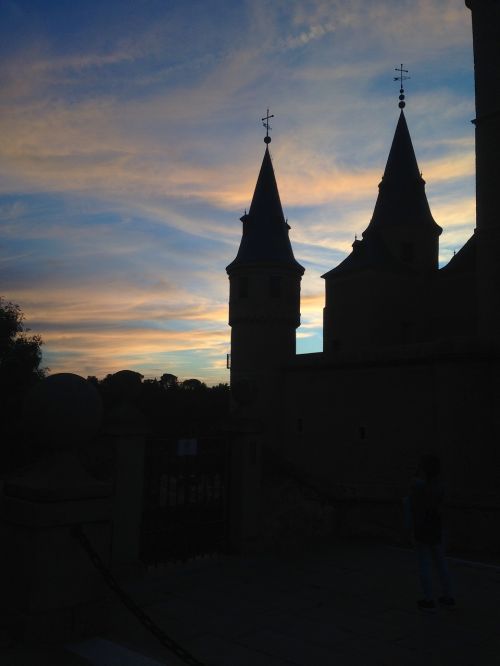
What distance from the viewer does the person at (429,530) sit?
5746mm

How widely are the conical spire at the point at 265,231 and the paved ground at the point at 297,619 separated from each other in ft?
76.1

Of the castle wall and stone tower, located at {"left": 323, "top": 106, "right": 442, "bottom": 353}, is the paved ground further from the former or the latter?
stone tower, located at {"left": 323, "top": 106, "right": 442, "bottom": 353}

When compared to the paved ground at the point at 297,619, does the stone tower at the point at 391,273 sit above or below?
above

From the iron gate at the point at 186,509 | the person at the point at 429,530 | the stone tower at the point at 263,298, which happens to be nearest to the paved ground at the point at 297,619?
the person at the point at 429,530

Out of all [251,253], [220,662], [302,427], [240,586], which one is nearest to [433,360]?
[302,427]

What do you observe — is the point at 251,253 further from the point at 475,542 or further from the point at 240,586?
the point at 240,586

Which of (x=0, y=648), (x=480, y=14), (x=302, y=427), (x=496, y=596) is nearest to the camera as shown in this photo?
(x=0, y=648)

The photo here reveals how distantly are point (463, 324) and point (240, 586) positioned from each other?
940 inches

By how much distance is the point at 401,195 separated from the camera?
106ft

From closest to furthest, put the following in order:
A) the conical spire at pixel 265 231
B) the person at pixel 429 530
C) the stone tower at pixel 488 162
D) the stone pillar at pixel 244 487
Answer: the person at pixel 429 530
the stone pillar at pixel 244 487
the stone tower at pixel 488 162
the conical spire at pixel 265 231

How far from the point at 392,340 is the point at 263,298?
6914 mm

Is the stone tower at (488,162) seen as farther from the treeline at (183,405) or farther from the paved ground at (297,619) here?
the treeline at (183,405)

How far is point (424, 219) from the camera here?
31719 millimetres

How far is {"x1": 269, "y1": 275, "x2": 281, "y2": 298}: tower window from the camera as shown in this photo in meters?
29.4
